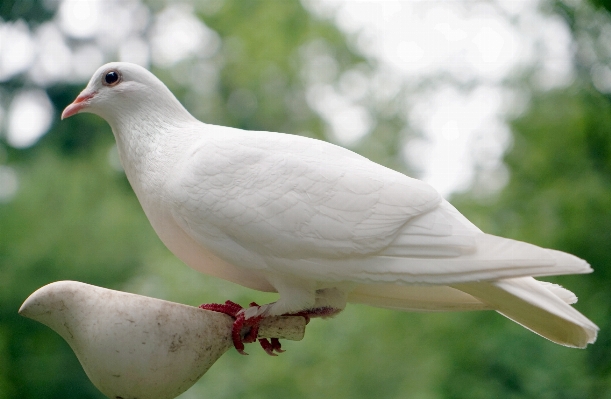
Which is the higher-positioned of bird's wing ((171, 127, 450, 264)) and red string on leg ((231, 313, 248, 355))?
bird's wing ((171, 127, 450, 264))

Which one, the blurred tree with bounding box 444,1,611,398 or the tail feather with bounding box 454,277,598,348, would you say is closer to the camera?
the tail feather with bounding box 454,277,598,348

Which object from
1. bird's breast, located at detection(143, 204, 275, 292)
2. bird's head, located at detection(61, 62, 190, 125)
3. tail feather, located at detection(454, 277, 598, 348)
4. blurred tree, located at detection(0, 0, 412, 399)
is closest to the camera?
tail feather, located at detection(454, 277, 598, 348)

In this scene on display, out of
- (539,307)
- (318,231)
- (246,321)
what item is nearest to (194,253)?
(246,321)

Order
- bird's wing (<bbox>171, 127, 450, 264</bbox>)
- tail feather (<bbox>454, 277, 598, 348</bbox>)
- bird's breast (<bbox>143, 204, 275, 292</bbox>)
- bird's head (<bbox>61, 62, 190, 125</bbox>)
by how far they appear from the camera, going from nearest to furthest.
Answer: tail feather (<bbox>454, 277, 598, 348</bbox>), bird's wing (<bbox>171, 127, 450, 264</bbox>), bird's breast (<bbox>143, 204, 275, 292</bbox>), bird's head (<bbox>61, 62, 190, 125</bbox>)

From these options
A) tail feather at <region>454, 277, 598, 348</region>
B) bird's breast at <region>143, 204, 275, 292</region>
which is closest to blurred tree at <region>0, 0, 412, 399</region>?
bird's breast at <region>143, 204, 275, 292</region>

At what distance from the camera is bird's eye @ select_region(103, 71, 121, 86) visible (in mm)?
2500

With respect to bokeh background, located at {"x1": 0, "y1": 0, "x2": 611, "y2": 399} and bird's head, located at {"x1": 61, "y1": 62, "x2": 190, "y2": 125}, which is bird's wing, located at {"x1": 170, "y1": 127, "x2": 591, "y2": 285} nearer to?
bird's head, located at {"x1": 61, "y1": 62, "x2": 190, "y2": 125}

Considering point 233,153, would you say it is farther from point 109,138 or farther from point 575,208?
point 109,138

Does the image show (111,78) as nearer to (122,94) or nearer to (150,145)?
(122,94)

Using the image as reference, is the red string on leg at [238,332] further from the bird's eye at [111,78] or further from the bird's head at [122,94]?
the bird's eye at [111,78]

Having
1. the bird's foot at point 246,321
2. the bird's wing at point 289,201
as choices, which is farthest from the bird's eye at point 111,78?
the bird's foot at point 246,321

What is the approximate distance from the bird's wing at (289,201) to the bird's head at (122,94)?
14.4 inches

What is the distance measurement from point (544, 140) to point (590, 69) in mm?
1021

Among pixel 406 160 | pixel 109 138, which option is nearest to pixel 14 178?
pixel 109 138
